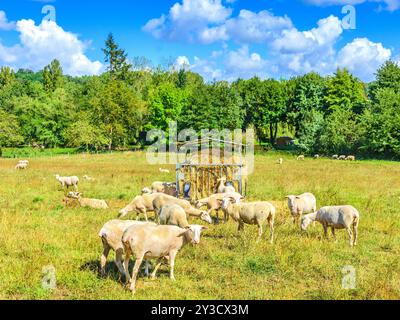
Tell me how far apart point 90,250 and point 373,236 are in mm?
11254

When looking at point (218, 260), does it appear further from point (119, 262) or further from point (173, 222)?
point (119, 262)

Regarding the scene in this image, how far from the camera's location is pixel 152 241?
10711mm

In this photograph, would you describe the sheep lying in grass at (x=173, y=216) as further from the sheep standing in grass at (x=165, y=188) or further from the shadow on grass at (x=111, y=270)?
the sheep standing in grass at (x=165, y=188)

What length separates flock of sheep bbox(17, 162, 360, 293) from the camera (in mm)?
10680

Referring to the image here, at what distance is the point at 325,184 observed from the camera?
31.8 meters

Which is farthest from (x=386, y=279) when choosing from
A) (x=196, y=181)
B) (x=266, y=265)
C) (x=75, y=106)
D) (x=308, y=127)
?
(x=75, y=106)

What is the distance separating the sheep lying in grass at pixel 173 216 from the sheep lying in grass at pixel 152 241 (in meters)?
2.80

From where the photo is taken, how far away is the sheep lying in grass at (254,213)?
15602 mm

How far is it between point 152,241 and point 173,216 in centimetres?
397

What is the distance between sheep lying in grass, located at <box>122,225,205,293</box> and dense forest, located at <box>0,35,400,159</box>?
54.4m

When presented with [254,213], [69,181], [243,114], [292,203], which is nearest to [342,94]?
[243,114]

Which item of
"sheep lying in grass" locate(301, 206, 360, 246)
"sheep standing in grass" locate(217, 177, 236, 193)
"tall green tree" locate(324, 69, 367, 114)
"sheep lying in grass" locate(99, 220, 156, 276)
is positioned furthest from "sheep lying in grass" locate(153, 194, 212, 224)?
"tall green tree" locate(324, 69, 367, 114)
